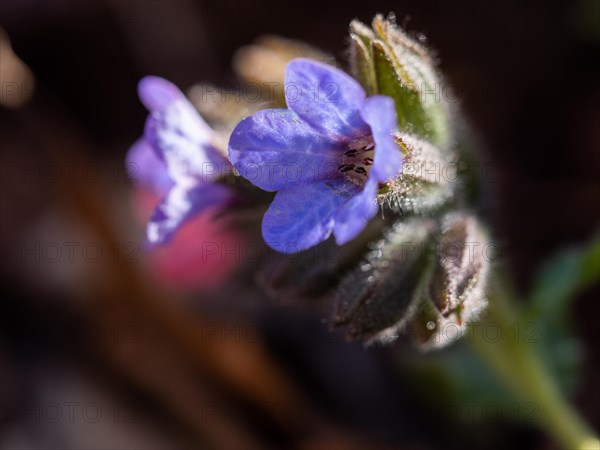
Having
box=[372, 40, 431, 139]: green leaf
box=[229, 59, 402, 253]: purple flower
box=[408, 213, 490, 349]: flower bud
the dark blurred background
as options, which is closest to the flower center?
box=[229, 59, 402, 253]: purple flower

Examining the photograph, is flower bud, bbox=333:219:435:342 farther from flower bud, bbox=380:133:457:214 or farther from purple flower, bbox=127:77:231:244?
purple flower, bbox=127:77:231:244

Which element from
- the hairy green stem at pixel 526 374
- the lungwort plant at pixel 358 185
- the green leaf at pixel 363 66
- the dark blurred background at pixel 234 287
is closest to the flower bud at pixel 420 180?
the lungwort plant at pixel 358 185

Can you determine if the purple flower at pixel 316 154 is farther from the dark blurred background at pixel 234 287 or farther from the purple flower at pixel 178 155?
the dark blurred background at pixel 234 287

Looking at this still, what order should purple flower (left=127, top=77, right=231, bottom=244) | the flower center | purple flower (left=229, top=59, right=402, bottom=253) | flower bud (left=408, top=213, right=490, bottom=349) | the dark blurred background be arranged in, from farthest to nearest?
1. the dark blurred background
2. purple flower (left=127, top=77, right=231, bottom=244)
3. flower bud (left=408, top=213, right=490, bottom=349)
4. the flower center
5. purple flower (left=229, top=59, right=402, bottom=253)

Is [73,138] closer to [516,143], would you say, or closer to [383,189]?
[516,143]

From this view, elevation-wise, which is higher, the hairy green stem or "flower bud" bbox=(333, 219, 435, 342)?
"flower bud" bbox=(333, 219, 435, 342)

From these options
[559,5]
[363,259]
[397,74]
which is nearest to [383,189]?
[397,74]
